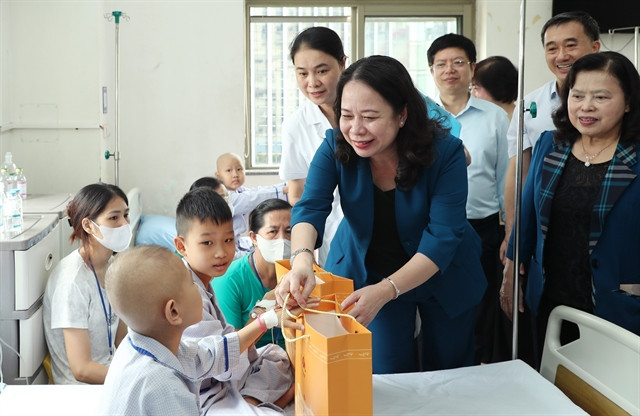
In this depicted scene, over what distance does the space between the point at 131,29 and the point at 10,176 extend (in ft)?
8.10

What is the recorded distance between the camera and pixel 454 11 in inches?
220

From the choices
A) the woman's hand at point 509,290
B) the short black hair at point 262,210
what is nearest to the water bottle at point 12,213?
the short black hair at point 262,210

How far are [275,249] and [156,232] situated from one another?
2.28 m

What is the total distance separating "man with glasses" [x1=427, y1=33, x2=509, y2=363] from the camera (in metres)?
2.99

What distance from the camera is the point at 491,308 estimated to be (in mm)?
3230

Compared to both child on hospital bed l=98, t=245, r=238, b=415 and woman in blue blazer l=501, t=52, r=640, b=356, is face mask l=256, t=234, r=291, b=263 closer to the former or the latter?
woman in blue blazer l=501, t=52, r=640, b=356

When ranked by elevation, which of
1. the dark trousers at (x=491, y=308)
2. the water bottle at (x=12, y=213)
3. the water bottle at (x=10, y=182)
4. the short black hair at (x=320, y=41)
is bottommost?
the dark trousers at (x=491, y=308)

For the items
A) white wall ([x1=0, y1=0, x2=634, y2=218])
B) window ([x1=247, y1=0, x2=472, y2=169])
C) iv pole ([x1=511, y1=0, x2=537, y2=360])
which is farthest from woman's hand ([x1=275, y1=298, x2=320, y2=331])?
window ([x1=247, y1=0, x2=472, y2=169])

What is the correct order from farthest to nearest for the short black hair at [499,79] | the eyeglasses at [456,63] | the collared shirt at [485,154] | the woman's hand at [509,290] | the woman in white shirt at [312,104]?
the short black hair at [499,79], the eyeglasses at [456,63], the collared shirt at [485,154], the woman in white shirt at [312,104], the woman's hand at [509,290]

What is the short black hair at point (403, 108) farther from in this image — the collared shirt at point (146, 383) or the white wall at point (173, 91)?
the white wall at point (173, 91)

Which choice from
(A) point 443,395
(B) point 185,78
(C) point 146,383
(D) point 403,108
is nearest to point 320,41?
(D) point 403,108

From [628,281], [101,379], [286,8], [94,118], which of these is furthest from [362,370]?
[286,8]

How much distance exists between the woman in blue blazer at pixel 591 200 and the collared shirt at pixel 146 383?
47.9 inches

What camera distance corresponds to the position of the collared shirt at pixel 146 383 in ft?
4.62
